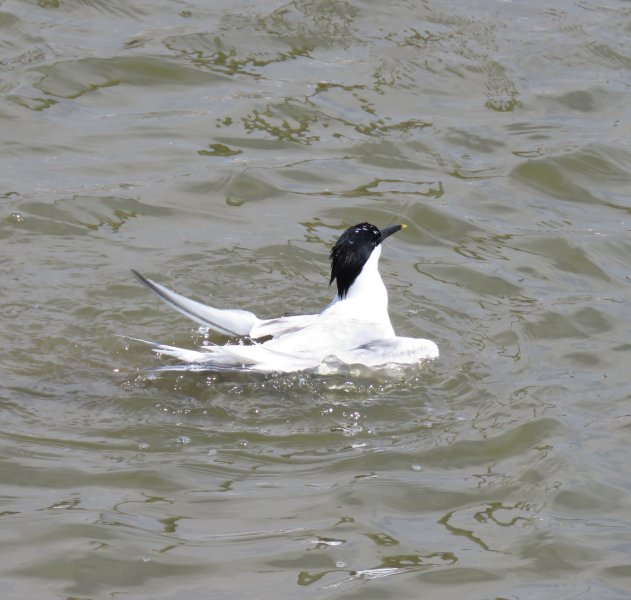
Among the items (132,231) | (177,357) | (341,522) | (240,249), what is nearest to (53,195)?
(132,231)

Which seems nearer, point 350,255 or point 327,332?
point 327,332

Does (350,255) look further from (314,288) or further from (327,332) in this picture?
(314,288)

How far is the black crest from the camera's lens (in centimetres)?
768

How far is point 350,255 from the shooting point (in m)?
7.70

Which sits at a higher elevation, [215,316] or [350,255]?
[350,255]

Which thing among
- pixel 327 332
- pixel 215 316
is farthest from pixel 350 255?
pixel 215 316

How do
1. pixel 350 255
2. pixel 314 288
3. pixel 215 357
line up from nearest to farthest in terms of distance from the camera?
pixel 215 357
pixel 350 255
pixel 314 288

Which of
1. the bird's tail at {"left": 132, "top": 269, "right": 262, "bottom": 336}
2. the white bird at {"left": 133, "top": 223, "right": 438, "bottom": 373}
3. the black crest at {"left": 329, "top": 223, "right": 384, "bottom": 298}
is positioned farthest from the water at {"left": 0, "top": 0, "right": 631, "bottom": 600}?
the black crest at {"left": 329, "top": 223, "right": 384, "bottom": 298}

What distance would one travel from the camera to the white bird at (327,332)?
22.7 feet

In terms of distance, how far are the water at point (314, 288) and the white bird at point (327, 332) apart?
0.13 meters

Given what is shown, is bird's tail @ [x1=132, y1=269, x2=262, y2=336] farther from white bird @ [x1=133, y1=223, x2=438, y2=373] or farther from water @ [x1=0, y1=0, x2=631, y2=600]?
water @ [x1=0, y1=0, x2=631, y2=600]

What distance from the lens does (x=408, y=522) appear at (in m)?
5.80

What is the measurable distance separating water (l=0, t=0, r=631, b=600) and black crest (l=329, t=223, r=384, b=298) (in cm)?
55

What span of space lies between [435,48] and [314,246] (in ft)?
11.8
